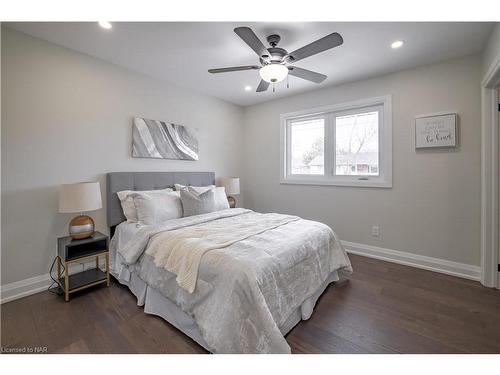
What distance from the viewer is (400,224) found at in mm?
2979

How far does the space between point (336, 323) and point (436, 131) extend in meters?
2.50

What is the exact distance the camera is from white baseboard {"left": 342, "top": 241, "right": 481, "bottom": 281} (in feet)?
8.36

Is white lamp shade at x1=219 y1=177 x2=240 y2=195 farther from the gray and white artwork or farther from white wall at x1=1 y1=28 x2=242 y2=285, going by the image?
white wall at x1=1 y1=28 x2=242 y2=285

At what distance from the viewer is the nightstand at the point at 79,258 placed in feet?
6.76

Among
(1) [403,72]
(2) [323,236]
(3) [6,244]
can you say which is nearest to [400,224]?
(2) [323,236]

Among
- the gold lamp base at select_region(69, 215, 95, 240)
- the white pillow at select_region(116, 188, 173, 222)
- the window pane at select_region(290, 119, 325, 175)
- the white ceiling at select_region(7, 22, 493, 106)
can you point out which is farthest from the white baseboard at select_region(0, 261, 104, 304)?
the window pane at select_region(290, 119, 325, 175)

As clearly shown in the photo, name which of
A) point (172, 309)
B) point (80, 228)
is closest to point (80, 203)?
point (80, 228)

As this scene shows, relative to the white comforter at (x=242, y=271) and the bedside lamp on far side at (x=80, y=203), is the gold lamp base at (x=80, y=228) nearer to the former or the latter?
the bedside lamp on far side at (x=80, y=203)

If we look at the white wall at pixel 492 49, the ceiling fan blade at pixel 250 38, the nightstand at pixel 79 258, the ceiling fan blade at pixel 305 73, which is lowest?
the nightstand at pixel 79 258

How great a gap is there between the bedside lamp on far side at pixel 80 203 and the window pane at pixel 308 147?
9.88 feet

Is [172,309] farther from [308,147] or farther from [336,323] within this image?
[308,147]

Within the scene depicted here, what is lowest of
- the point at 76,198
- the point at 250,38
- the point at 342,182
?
the point at 76,198

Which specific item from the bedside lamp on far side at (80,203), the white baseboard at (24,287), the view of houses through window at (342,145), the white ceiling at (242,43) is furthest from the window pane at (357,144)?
the white baseboard at (24,287)

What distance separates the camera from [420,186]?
2.82 m
